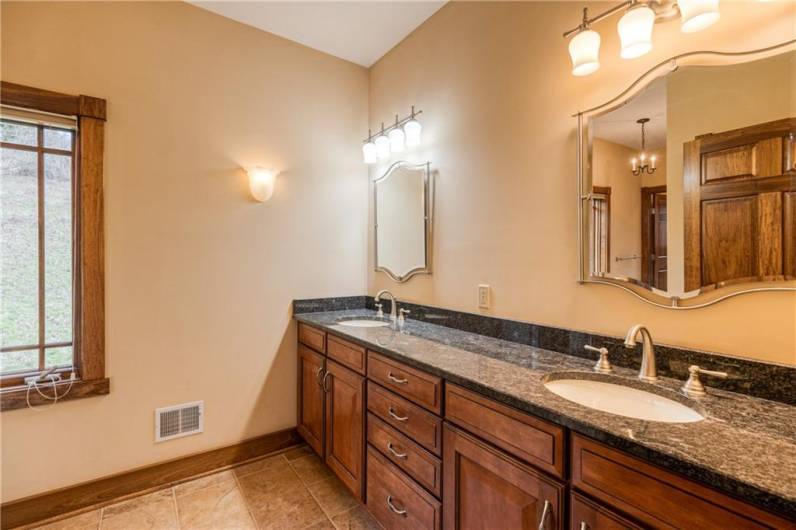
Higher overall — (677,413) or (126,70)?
(126,70)

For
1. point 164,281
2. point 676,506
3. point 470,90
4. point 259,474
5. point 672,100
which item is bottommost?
point 259,474

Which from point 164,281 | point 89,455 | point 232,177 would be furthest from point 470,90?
point 89,455

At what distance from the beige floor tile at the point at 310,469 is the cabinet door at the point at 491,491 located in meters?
1.13

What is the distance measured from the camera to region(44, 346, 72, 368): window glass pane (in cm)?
186

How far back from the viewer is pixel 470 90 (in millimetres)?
1974

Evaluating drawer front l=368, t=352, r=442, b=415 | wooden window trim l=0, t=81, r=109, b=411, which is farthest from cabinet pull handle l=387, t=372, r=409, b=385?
wooden window trim l=0, t=81, r=109, b=411

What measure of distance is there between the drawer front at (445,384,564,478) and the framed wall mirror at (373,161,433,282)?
109cm

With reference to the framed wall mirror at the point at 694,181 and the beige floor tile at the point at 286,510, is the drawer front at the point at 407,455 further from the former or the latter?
the framed wall mirror at the point at 694,181

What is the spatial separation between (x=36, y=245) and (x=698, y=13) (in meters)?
2.84

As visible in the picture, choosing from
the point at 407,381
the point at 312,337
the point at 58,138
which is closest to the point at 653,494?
the point at 407,381

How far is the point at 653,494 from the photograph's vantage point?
78 cm

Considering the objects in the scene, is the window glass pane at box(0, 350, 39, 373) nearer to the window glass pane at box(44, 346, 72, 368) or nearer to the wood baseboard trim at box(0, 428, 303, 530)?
the window glass pane at box(44, 346, 72, 368)

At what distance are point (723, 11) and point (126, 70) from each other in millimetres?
2600

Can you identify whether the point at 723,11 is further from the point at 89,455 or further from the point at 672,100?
the point at 89,455
